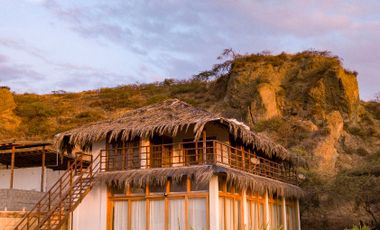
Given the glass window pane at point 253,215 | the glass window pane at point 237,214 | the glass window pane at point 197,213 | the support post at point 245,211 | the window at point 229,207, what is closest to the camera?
the glass window pane at point 197,213

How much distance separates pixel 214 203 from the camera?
17188 mm

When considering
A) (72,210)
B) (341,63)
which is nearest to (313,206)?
(72,210)

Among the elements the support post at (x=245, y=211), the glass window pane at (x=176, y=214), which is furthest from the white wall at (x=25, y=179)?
the support post at (x=245, y=211)

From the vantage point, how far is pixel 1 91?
54844 mm

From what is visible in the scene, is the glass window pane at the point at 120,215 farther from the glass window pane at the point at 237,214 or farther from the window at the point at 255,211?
the window at the point at 255,211

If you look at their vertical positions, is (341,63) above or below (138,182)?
above

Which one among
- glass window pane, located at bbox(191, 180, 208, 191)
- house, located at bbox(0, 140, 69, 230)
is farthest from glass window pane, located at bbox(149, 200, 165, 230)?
house, located at bbox(0, 140, 69, 230)

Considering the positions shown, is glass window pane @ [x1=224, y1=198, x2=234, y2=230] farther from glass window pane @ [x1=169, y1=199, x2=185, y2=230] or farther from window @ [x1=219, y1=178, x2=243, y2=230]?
glass window pane @ [x1=169, y1=199, x2=185, y2=230]

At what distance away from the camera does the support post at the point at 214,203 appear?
56.0 feet

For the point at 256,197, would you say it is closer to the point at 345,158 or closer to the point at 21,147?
the point at 21,147

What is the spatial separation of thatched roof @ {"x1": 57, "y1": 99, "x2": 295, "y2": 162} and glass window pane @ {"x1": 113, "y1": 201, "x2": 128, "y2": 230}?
227 centimetres

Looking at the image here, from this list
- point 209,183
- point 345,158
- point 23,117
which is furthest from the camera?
point 23,117

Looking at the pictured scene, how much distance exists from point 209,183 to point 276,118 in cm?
2421

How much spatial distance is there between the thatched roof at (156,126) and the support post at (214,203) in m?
1.59
